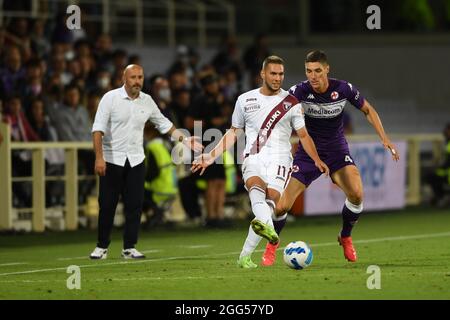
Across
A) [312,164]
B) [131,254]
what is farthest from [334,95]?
[131,254]

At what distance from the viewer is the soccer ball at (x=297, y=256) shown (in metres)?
12.9

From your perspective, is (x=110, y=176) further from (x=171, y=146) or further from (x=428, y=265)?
(x=171, y=146)

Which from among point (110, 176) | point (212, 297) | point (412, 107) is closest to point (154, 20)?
point (412, 107)

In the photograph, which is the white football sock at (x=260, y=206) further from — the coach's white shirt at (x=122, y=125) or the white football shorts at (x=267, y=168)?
the coach's white shirt at (x=122, y=125)

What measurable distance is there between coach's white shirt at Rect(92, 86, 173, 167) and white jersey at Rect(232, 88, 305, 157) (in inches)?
79.1

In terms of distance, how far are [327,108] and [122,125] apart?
97.4 inches

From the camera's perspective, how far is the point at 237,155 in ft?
70.0

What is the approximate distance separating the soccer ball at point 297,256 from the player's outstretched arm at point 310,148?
807mm

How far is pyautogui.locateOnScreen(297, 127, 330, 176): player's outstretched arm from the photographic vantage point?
13164 mm

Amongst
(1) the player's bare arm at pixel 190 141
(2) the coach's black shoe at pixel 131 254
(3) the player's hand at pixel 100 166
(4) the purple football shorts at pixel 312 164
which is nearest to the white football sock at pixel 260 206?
(4) the purple football shorts at pixel 312 164

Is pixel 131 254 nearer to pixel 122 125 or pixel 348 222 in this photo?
pixel 122 125

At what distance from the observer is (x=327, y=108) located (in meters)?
14.0

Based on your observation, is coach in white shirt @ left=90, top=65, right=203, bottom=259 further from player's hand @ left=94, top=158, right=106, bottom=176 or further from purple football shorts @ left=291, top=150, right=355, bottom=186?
purple football shorts @ left=291, top=150, right=355, bottom=186
